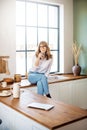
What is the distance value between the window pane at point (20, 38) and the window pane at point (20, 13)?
0.15m

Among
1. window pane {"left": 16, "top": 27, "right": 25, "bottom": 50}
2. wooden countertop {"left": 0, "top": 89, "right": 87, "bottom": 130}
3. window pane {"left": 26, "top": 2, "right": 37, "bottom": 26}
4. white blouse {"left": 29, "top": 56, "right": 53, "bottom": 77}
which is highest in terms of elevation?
window pane {"left": 26, "top": 2, "right": 37, "bottom": 26}

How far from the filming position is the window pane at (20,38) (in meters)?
4.66

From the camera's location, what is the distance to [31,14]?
484 centimetres

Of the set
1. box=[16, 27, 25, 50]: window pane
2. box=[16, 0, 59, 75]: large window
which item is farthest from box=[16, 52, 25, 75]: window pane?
box=[16, 27, 25, 50]: window pane

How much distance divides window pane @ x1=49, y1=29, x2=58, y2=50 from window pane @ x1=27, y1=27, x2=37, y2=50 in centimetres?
45

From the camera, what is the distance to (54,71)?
209 inches

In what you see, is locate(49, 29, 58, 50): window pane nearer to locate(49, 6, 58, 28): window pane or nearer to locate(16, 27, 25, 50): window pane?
locate(49, 6, 58, 28): window pane

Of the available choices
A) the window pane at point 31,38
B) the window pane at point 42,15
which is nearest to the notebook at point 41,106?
the window pane at point 31,38

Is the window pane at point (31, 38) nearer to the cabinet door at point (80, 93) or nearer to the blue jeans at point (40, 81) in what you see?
the blue jeans at point (40, 81)

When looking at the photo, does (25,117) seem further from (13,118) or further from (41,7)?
(41,7)

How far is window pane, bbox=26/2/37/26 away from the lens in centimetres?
479

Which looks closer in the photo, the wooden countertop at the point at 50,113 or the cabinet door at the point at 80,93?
the wooden countertop at the point at 50,113

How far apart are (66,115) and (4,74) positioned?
241 centimetres

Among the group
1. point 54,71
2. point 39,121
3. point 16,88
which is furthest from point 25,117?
point 54,71
